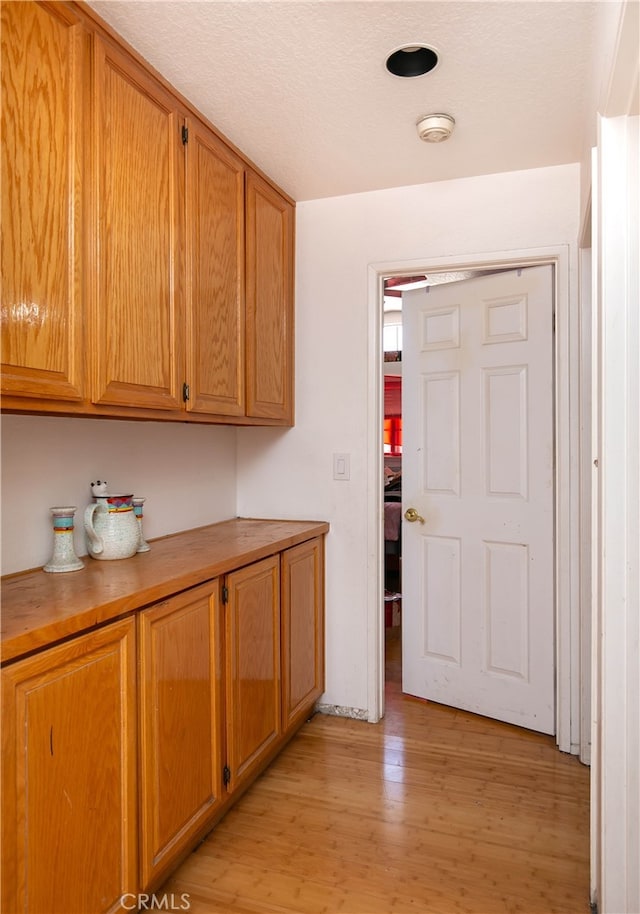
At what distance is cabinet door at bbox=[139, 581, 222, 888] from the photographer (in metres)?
1.52

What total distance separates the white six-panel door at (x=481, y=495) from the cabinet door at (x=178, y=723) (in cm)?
132

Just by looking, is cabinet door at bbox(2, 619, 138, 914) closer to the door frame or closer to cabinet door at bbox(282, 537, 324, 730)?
cabinet door at bbox(282, 537, 324, 730)

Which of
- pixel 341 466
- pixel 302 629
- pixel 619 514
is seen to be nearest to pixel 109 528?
pixel 302 629

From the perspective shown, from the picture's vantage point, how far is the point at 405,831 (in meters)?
1.92

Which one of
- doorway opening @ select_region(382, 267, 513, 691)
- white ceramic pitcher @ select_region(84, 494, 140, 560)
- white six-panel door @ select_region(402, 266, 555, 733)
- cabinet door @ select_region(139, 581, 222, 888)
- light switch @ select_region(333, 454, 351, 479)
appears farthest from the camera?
doorway opening @ select_region(382, 267, 513, 691)

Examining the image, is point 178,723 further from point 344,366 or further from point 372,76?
point 372,76

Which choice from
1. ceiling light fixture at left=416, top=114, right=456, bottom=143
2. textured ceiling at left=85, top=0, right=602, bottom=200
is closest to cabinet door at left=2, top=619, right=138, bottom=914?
textured ceiling at left=85, top=0, right=602, bottom=200

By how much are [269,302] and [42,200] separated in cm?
128

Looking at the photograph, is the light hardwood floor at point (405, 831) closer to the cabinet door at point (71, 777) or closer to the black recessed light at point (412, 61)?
the cabinet door at point (71, 777)

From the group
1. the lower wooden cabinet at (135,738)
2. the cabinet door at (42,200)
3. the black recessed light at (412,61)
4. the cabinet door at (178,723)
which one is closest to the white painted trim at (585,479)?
the black recessed light at (412,61)

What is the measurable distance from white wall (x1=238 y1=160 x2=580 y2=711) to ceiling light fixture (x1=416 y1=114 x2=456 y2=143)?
483 mm

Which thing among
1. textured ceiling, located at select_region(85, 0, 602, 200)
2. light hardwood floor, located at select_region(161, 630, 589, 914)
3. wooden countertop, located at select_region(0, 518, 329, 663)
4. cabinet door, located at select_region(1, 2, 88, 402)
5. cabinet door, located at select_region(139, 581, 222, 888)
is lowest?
light hardwood floor, located at select_region(161, 630, 589, 914)

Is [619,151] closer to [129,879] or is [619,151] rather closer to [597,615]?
[597,615]

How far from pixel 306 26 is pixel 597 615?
1.71 m
